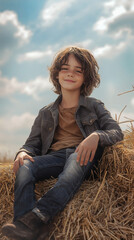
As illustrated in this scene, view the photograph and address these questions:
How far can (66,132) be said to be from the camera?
272 centimetres

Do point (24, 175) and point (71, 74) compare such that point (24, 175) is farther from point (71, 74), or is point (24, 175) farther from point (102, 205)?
point (71, 74)

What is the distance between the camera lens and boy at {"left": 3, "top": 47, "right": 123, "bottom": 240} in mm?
1930

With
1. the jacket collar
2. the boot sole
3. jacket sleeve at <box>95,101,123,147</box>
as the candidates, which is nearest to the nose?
the jacket collar

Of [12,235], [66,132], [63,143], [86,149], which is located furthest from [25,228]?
[66,132]

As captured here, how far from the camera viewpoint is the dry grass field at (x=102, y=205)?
1.94 metres

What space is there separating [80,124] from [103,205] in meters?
0.82

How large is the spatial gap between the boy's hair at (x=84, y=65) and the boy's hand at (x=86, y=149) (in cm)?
93

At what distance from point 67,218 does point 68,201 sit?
0.13 metres

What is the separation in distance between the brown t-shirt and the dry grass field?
33 centimetres

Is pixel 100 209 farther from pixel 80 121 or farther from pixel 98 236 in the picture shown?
pixel 80 121

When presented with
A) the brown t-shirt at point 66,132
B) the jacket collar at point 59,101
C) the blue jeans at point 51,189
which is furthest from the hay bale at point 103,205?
the jacket collar at point 59,101

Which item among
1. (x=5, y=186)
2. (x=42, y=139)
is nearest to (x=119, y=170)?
(x=42, y=139)

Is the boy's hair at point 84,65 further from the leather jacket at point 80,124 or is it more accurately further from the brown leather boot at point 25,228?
the brown leather boot at point 25,228

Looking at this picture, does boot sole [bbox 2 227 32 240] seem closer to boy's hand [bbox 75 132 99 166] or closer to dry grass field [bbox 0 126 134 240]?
dry grass field [bbox 0 126 134 240]
